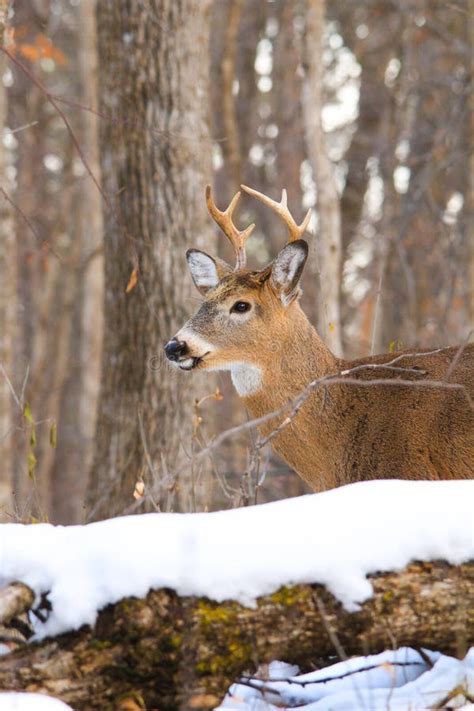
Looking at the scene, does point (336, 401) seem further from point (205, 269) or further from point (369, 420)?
point (205, 269)

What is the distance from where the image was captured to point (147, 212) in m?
7.68

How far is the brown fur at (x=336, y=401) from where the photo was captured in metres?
5.20

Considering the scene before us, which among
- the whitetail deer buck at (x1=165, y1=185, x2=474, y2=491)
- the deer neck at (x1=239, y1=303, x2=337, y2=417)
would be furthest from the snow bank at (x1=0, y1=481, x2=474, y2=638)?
the deer neck at (x1=239, y1=303, x2=337, y2=417)

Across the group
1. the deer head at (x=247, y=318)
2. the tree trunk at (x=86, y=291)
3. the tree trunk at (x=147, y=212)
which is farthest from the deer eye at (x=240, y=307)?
the tree trunk at (x=86, y=291)

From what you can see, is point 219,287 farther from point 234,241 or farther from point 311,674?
point 311,674

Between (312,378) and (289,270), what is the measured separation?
0.62 m

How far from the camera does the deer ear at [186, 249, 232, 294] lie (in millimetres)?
6309

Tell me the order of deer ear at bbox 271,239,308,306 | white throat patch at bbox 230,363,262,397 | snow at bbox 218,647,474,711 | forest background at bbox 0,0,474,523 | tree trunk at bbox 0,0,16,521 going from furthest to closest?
tree trunk at bbox 0,0,16,521, forest background at bbox 0,0,474,523, white throat patch at bbox 230,363,262,397, deer ear at bbox 271,239,308,306, snow at bbox 218,647,474,711

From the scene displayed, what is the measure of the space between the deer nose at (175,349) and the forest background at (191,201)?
435 millimetres

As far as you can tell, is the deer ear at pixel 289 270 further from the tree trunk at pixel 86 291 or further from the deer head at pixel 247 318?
the tree trunk at pixel 86 291

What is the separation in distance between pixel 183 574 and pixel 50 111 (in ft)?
69.8

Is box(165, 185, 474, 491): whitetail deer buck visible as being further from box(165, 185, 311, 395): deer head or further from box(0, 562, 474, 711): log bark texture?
box(0, 562, 474, 711): log bark texture

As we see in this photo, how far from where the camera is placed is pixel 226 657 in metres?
3.61

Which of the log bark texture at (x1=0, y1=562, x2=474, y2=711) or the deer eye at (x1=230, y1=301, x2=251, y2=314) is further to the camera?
the deer eye at (x1=230, y1=301, x2=251, y2=314)
